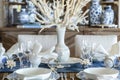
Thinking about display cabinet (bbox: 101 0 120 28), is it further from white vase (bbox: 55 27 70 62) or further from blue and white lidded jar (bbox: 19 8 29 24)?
white vase (bbox: 55 27 70 62)

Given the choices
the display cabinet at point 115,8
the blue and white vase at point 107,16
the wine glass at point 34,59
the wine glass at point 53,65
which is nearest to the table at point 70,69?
the wine glass at point 53,65

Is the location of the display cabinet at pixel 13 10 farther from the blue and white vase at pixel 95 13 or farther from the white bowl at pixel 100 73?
the white bowl at pixel 100 73

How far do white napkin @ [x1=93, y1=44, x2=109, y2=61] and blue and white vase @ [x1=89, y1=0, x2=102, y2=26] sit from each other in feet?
4.31

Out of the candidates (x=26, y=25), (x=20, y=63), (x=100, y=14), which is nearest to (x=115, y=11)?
(x=100, y=14)

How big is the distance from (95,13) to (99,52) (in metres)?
1.37

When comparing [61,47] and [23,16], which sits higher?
[23,16]

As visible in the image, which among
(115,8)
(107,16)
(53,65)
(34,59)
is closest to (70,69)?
(53,65)

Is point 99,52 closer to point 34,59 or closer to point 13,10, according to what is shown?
point 34,59

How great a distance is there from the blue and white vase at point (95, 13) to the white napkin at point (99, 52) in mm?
1313

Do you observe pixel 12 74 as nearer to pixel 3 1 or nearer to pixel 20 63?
pixel 20 63

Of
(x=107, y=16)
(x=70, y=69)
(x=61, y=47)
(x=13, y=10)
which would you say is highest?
(x=13, y=10)

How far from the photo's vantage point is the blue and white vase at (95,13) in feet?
11.9

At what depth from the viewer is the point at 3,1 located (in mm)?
3637

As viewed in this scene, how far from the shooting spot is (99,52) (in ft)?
7.73
